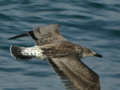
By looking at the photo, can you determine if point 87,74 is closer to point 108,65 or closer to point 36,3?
point 108,65

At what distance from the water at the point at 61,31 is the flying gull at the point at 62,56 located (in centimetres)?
91

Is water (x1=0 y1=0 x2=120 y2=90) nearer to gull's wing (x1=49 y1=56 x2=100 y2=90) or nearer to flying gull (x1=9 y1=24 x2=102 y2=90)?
flying gull (x1=9 y1=24 x2=102 y2=90)

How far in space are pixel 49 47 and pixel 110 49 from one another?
2.62 meters

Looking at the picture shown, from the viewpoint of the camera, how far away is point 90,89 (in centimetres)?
683

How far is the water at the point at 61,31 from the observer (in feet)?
27.9

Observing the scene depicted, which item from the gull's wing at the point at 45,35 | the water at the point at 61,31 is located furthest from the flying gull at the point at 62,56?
the water at the point at 61,31

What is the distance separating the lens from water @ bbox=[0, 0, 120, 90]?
27.9ft

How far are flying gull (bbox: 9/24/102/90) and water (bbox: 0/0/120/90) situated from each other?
907 millimetres

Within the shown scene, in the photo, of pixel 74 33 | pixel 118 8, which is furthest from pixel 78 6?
pixel 74 33

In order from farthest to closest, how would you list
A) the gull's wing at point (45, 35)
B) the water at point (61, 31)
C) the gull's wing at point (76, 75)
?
the water at point (61, 31)
the gull's wing at point (45, 35)
the gull's wing at point (76, 75)

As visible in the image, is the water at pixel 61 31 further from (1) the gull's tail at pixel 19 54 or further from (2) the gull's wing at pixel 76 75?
(2) the gull's wing at pixel 76 75

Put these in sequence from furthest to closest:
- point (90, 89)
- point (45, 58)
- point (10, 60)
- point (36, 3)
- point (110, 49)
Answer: point (36, 3) → point (110, 49) → point (10, 60) → point (45, 58) → point (90, 89)

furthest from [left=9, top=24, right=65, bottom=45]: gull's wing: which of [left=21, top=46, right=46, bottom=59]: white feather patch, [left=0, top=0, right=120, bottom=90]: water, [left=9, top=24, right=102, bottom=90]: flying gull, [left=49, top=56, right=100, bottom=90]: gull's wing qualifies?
[left=0, top=0, right=120, bottom=90]: water

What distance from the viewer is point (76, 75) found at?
6.93m
